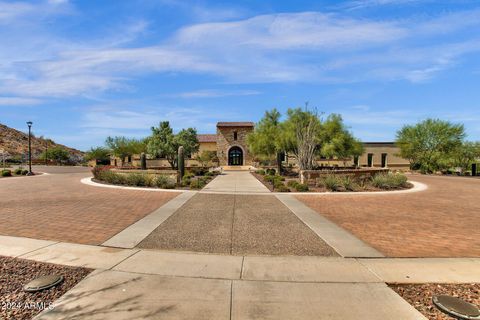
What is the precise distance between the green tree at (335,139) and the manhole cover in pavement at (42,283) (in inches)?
965

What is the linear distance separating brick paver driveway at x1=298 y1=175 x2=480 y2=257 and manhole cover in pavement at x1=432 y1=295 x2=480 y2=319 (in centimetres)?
180

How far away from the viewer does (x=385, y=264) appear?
4.98 metres

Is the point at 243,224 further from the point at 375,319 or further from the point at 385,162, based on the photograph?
the point at 385,162

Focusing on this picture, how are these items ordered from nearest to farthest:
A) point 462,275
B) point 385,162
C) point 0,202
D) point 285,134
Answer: point 462,275, point 0,202, point 285,134, point 385,162

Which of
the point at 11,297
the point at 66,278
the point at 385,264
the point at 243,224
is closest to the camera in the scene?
the point at 11,297

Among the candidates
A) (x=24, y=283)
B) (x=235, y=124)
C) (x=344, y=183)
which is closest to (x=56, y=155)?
(x=235, y=124)

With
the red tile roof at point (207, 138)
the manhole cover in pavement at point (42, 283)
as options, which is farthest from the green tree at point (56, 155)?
the manhole cover in pavement at point (42, 283)

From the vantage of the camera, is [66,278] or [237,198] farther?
[237,198]

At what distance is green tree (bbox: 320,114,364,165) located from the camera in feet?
87.4

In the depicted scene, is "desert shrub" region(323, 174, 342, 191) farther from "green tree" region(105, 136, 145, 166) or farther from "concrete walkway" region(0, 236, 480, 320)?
"green tree" region(105, 136, 145, 166)

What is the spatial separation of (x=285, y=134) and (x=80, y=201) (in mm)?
19202

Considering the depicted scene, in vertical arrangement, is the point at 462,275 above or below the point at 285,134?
below

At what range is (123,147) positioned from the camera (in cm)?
4847

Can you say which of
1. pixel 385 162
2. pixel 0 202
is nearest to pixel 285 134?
pixel 0 202
